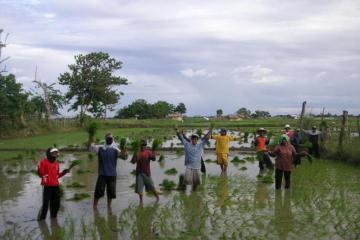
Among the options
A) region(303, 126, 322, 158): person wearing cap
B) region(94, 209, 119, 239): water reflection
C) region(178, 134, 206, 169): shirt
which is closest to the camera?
region(94, 209, 119, 239): water reflection

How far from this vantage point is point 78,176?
17609 mm

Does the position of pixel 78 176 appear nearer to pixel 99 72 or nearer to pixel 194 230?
pixel 194 230

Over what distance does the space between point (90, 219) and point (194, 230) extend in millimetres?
2394

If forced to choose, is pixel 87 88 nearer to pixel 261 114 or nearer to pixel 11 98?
pixel 11 98

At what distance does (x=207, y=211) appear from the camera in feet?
34.6

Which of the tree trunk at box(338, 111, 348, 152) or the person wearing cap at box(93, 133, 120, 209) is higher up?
the tree trunk at box(338, 111, 348, 152)

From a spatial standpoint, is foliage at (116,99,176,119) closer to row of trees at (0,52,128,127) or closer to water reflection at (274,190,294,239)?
row of trees at (0,52,128,127)

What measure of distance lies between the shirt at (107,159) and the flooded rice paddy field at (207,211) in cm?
81

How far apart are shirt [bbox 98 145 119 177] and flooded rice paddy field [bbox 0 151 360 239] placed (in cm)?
81

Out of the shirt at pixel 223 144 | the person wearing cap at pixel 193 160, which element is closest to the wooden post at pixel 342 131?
the shirt at pixel 223 144

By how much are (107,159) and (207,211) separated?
94.3 inches

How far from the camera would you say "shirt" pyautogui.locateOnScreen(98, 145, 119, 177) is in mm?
11203

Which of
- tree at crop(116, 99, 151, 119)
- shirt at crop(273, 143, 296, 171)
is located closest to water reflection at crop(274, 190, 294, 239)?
shirt at crop(273, 143, 296, 171)

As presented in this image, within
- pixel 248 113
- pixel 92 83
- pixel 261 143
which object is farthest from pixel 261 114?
pixel 261 143
